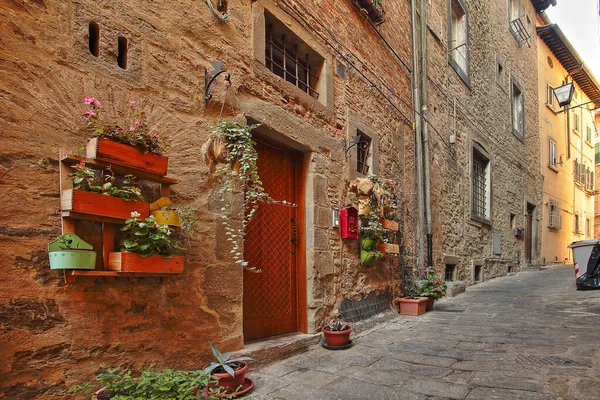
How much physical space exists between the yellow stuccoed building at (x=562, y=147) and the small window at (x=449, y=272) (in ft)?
23.4

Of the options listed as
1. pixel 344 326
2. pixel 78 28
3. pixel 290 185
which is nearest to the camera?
pixel 78 28

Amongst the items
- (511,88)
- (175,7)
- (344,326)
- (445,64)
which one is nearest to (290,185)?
(344,326)

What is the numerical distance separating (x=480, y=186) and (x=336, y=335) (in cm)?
749

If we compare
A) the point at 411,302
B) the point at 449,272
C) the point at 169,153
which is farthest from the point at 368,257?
the point at 449,272

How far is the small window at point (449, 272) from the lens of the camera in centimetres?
786

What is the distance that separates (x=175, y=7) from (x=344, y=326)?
3363 mm

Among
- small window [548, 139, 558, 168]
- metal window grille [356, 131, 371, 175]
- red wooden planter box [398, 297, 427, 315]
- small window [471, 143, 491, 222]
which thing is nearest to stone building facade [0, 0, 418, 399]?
metal window grille [356, 131, 371, 175]

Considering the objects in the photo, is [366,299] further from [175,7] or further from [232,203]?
[175,7]

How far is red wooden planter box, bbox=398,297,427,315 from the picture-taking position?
5.73 metres

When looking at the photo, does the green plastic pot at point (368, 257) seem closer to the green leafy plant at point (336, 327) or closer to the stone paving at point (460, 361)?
the stone paving at point (460, 361)

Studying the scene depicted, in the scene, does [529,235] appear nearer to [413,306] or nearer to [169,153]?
[413,306]

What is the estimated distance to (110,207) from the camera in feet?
7.63

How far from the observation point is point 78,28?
2461mm

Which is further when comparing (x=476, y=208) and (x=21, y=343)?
(x=476, y=208)
